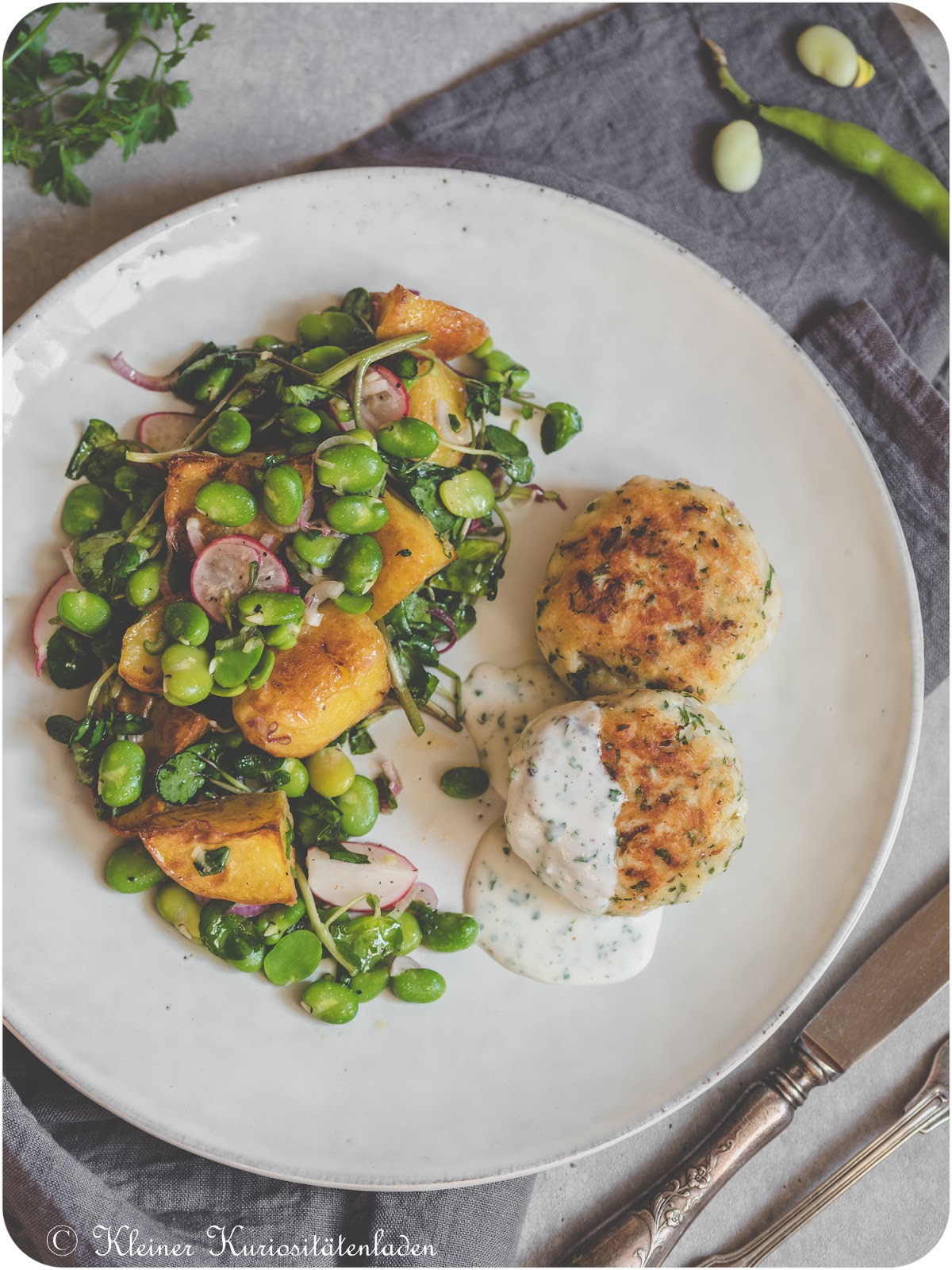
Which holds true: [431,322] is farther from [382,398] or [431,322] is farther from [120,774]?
[120,774]

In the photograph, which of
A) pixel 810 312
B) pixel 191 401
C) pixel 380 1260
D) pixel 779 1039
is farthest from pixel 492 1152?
pixel 810 312

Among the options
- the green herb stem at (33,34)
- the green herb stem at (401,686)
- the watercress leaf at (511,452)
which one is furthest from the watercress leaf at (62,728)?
the green herb stem at (33,34)

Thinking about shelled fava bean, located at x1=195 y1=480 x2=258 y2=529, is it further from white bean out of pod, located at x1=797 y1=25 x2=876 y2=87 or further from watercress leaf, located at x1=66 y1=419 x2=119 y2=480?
white bean out of pod, located at x1=797 y1=25 x2=876 y2=87

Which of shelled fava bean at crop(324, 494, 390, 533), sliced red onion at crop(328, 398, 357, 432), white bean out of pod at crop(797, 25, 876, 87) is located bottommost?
shelled fava bean at crop(324, 494, 390, 533)

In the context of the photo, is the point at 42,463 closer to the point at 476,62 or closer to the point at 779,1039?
the point at 476,62

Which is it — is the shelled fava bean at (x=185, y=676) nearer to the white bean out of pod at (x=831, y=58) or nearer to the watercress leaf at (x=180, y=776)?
the watercress leaf at (x=180, y=776)

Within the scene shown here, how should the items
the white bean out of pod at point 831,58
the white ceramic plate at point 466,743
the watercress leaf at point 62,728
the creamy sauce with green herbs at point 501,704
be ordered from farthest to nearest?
the white bean out of pod at point 831,58 → the creamy sauce with green herbs at point 501,704 → the white ceramic plate at point 466,743 → the watercress leaf at point 62,728

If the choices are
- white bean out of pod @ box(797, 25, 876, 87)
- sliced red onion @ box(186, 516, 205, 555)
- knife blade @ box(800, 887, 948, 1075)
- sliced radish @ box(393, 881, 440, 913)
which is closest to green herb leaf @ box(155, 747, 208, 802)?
sliced red onion @ box(186, 516, 205, 555)
